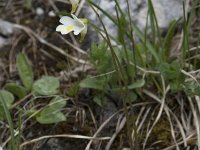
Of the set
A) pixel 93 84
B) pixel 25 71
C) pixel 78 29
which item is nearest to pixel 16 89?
pixel 25 71

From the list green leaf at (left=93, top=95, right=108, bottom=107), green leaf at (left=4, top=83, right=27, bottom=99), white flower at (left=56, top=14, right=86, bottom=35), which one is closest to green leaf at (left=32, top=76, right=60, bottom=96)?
green leaf at (left=4, top=83, right=27, bottom=99)

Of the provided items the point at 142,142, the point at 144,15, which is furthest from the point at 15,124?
the point at 144,15

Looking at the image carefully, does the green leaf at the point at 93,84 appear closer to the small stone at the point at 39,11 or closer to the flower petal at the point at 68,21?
the flower petal at the point at 68,21

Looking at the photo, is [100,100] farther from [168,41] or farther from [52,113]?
[168,41]

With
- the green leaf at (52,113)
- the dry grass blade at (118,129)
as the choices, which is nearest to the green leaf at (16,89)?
the green leaf at (52,113)

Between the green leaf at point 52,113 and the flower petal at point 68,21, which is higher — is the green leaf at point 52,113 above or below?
below

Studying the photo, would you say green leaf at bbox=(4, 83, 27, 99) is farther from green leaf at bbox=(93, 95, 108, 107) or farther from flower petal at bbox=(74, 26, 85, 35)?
flower petal at bbox=(74, 26, 85, 35)
